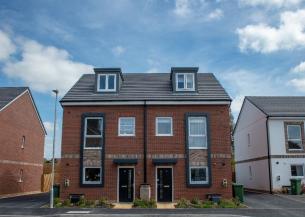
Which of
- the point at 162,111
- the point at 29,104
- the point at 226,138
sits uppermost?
the point at 29,104

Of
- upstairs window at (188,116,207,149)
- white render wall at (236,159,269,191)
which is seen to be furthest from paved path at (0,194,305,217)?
white render wall at (236,159,269,191)

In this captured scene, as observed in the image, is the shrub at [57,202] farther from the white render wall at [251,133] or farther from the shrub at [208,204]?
the white render wall at [251,133]

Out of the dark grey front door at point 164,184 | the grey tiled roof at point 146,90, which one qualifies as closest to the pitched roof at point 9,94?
the grey tiled roof at point 146,90

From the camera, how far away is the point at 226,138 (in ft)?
76.8

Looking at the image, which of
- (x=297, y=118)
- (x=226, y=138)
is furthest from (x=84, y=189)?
(x=297, y=118)

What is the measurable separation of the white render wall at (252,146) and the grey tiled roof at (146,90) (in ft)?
22.7

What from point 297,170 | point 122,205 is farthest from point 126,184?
point 297,170

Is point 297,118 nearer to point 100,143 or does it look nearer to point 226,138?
point 226,138

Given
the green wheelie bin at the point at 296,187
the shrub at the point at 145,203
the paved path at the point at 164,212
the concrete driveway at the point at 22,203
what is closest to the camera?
the paved path at the point at 164,212

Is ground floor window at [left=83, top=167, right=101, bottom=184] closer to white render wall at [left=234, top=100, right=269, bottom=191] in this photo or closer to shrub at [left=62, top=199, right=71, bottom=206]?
shrub at [left=62, top=199, right=71, bottom=206]

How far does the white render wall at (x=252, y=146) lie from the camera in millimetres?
30156

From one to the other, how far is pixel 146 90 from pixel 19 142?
44.4 feet

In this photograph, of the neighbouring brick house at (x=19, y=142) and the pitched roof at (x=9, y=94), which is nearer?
the neighbouring brick house at (x=19, y=142)

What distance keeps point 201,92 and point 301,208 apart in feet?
29.9
